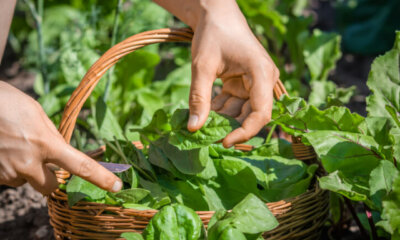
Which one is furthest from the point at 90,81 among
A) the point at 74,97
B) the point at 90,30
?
the point at 90,30

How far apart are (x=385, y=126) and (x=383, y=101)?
0.13m

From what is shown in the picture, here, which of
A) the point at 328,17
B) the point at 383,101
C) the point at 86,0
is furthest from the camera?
the point at 328,17

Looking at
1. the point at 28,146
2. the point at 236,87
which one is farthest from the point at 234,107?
the point at 28,146

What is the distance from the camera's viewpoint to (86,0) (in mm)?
2869

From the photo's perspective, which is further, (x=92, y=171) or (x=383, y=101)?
(x=383, y=101)

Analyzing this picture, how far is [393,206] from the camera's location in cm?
88

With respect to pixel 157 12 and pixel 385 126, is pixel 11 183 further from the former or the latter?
pixel 157 12

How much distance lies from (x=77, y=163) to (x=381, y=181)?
72cm

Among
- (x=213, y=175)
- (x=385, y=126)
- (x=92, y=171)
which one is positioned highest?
(x=385, y=126)

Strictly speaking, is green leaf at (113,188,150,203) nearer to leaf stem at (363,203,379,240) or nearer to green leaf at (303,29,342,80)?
leaf stem at (363,203,379,240)

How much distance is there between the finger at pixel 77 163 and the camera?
867mm

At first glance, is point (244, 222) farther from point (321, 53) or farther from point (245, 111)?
point (321, 53)

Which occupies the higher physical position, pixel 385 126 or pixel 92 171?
pixel 385 126

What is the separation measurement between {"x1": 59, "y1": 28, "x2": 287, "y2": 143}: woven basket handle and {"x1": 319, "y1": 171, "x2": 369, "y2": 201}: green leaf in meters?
0.34
